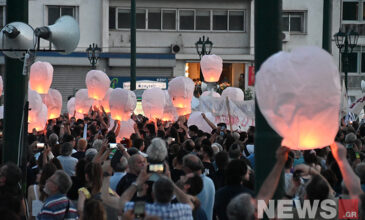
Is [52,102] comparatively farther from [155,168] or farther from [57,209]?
[155,168]

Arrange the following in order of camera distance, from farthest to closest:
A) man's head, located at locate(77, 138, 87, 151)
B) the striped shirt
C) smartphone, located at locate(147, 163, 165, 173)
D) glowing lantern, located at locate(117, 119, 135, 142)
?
glowing lantern, located at locate(117, 119, 135, 142)
man's head, located at locate(77, 138, 87, 151)
the striped shirt
smartphone, located at locate(147, 163, 165, 173)

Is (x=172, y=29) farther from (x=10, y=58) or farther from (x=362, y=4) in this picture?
(x=10, y=58)

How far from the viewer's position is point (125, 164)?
8.09 meters

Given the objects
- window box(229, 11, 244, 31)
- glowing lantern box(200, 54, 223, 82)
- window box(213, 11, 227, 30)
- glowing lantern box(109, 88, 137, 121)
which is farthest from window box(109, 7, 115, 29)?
glowing lantern box(109, 88, 137, 121)

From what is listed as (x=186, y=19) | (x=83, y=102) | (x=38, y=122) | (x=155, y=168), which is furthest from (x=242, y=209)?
(x=186, y=19)

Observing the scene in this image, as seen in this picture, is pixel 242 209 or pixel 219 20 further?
pixel 219 20

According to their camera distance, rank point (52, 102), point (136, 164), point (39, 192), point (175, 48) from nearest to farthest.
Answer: point (136, 164) < point (39, 192) < point (52, 102) < point (175, 48)

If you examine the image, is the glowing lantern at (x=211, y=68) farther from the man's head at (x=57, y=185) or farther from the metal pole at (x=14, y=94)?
the man's head at (x=57, y=185)

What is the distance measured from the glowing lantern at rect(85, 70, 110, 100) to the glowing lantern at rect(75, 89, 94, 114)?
4.66 feet

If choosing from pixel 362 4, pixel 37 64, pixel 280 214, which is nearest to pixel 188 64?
pixel 362 4

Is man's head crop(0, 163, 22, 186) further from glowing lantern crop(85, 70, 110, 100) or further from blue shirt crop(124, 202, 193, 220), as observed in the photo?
glowing lantern crop(85, 70, 110, 100)

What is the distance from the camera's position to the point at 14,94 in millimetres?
8922

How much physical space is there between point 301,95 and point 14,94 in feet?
16.3

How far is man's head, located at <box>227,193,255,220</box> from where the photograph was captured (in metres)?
4.77
